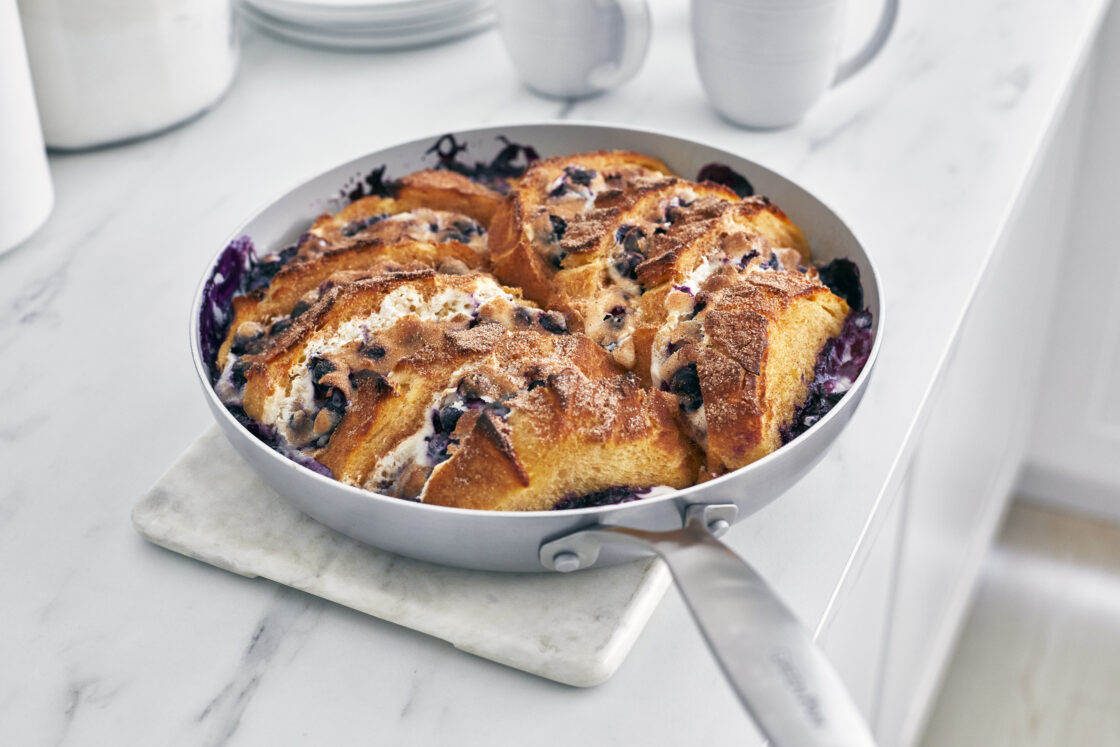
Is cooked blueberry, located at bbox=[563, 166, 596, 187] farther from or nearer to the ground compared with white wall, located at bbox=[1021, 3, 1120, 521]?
farther from the ground

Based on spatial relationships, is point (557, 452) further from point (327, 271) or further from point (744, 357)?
point (327, 271)

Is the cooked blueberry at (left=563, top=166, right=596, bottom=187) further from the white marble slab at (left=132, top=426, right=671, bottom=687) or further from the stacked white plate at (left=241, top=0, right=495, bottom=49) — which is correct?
the stacked white plate at (left=241, top=0, right=495, bottom=49)

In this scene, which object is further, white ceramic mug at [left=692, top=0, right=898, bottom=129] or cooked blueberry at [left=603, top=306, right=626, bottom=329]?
A: white ceramic mug at [left=692, top=0, right=898, bottom=129]

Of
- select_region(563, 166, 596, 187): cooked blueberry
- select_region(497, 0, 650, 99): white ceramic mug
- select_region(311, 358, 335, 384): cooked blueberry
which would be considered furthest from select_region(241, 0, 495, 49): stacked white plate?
select_region(311, 358, 335, 384): cooked blueberry

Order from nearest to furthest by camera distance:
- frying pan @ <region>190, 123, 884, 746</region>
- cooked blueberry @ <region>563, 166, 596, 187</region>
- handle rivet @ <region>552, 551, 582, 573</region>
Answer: frying pan @ <region>190, 123, 884, 746</region>, handle rivet @ <region>552, 551, 582, 573</region>, cooked blueberry @ <region>563, 166, 596, 187</region>

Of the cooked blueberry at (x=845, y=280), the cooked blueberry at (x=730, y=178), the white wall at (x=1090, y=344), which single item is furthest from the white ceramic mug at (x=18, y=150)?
the white wall at (x=1090, y=344)

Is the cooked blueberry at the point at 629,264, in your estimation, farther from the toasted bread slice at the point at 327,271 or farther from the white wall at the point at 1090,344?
the white wall at the point at 1090,344

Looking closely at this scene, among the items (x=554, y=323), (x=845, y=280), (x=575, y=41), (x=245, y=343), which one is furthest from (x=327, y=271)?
(x=575, y=41)
